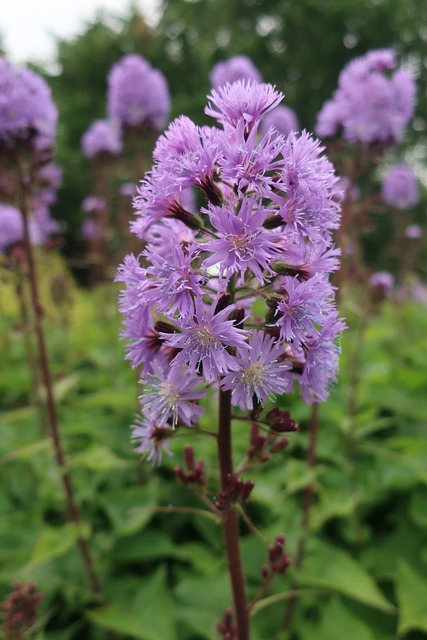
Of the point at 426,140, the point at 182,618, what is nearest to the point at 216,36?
the point at 426,140

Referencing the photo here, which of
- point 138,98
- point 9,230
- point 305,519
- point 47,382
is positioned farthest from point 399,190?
point 47,382

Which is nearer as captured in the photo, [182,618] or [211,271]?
[211,271]

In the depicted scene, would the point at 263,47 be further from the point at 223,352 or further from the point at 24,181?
the point at 223,352

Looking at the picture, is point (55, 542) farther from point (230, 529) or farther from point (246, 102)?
point (246, 102)

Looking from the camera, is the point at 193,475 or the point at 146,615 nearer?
Result: the point at 193,475

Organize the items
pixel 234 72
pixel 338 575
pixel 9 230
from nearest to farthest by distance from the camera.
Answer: pixel 338 575
pixel 9 230
pixel 234 72

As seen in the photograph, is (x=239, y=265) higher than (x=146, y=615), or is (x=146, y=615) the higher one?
(x=239, y=265)

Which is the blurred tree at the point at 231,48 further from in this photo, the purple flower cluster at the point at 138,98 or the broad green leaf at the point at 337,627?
the broad green leaf at the point at 337,627

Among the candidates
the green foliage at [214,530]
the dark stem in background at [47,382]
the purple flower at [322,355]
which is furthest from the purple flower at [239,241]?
the dark stem in background at [47,382]
